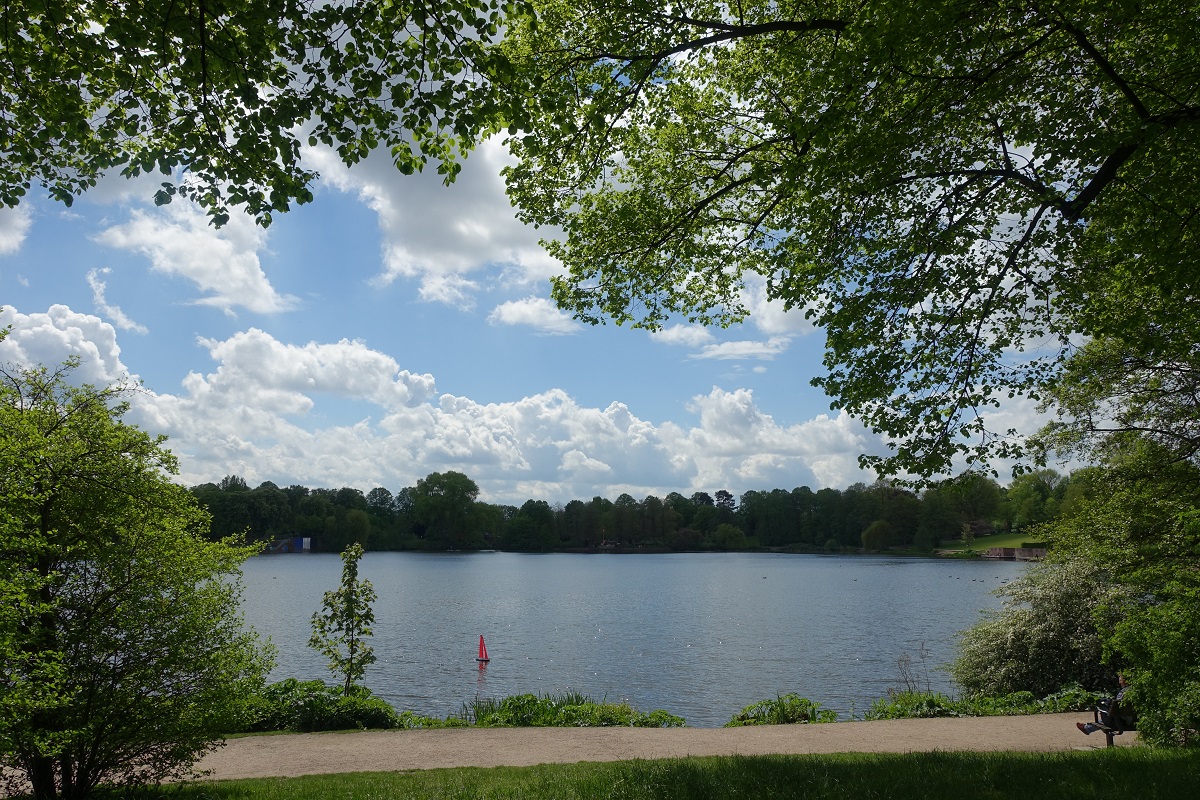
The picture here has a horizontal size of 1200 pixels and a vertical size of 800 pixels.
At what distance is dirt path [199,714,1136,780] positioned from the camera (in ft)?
39.1

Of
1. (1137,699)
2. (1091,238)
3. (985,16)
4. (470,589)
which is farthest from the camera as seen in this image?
(470,589)

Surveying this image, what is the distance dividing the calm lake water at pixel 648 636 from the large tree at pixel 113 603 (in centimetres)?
1045

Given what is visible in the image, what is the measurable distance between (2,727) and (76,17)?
262 inches

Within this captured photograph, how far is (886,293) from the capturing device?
9.45 metres

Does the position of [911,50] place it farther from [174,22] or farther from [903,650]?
[903,650]

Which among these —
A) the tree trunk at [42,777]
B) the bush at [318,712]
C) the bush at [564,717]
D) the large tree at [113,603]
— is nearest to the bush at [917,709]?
the bush at [564,717]

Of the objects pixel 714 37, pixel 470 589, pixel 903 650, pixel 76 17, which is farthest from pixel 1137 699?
pixel 470 589

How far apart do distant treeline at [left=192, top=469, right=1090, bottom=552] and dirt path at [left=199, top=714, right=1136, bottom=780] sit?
96770 millimetres

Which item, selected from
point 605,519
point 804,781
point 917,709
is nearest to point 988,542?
point 605,519

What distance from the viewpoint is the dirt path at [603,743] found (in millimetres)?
11914

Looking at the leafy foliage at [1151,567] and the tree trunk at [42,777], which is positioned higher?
the leafy foliage at [1151,567]

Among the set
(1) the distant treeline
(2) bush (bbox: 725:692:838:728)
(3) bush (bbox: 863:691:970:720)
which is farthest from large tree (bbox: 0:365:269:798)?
(1) the distant treeline

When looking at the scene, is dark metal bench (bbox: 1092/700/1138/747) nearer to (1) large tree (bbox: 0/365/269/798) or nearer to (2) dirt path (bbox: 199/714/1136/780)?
(2) dirt path (bbox: 199/714/1136/780)

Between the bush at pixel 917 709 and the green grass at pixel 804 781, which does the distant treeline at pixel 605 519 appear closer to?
the bush at pixel 917 709
